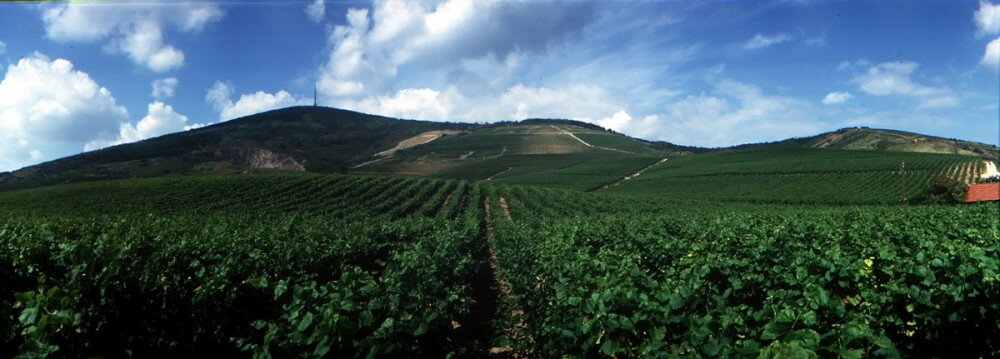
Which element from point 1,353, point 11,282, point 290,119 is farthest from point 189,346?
point 290,119

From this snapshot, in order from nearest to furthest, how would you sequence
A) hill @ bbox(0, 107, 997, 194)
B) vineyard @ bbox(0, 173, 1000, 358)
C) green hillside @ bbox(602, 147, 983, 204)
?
1. vineyard @ bbox(0, 173, 1000, 358)
2. green hillside @ bbox(602, 147, 983, 204)
3. hill @ bbox(0, 107, 997, 194)

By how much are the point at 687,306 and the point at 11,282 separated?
9342 millimetres

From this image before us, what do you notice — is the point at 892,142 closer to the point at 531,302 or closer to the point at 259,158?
the point at 259,158

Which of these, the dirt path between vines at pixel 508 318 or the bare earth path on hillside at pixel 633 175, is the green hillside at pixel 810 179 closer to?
the bare earth path on hillside at pixel 633 175

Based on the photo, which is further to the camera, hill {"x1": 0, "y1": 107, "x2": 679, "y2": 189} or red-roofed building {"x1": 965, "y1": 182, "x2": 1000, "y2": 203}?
hill {"x1": 0, "y1": 107, "x2": 679, "y2": 189}

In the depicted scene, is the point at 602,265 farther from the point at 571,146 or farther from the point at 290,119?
the point at 290,119

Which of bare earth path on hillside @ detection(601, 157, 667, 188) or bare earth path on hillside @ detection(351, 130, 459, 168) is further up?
bare earth path on hillside @ detection(351, 130, 459, 168)

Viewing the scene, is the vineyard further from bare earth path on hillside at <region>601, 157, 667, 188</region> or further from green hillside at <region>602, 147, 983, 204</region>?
bare earth path on hillside at <region>601, 157, 667, 188</region>

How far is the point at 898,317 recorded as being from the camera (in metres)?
5.76

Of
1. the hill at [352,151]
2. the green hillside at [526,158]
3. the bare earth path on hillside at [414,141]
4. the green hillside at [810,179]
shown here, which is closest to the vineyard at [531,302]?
the green hillside at [810,179]

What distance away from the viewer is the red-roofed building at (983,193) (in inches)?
1919

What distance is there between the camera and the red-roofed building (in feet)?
160

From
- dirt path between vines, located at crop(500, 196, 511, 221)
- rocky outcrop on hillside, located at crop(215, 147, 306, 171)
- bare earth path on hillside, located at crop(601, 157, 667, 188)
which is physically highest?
rocky outcrop on hillside, located at crop(215, 147, 306, 171)

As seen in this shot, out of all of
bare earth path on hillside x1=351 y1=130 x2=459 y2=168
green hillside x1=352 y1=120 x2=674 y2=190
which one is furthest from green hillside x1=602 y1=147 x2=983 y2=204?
bare earth path on hillside x1=351 y1=130 x2=459 y2=168
